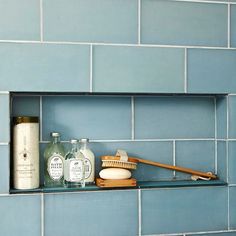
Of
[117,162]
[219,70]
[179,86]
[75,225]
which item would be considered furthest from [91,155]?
[219,70]

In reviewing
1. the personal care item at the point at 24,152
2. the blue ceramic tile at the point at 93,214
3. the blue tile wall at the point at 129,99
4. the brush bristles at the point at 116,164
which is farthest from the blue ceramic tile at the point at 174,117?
the personal care item at the point at 24,152

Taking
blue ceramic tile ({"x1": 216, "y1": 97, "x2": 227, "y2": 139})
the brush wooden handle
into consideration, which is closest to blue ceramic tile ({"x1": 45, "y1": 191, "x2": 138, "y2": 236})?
the brush wooden handle

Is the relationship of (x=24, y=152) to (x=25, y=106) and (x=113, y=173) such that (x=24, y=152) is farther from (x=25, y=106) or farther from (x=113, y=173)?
(x=113, y=173)

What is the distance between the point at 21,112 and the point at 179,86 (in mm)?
481

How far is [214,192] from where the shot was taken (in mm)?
1324

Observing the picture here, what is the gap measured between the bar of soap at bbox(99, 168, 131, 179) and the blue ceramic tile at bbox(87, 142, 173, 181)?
0.27 feet

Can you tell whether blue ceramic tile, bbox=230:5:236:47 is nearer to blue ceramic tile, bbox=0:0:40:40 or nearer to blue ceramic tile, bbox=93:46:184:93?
blue ceramic tile, bbox=93:46:184:93

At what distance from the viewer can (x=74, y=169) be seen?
1.24 m

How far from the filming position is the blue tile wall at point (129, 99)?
1207 mm

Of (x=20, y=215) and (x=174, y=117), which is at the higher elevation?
(x=174, y=117)

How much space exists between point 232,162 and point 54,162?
55 cm

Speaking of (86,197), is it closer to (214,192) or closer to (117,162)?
(117,162)

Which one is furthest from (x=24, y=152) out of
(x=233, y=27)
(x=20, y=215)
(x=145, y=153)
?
(x=233, y=27)

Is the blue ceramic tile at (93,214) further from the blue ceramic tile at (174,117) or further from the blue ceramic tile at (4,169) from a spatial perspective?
the blue ceramic tile at (174,117)
